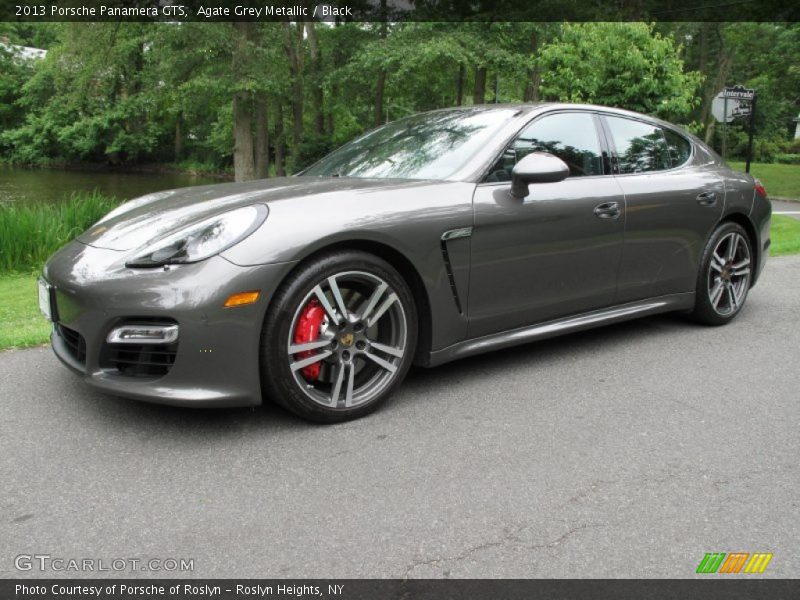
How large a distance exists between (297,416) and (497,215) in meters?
1.38

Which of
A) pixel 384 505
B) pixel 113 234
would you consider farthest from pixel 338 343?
pixel 113 234

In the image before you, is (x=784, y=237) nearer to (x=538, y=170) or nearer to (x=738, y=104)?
(x=738, y=104)

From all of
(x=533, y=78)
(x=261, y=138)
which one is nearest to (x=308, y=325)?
(x=533, y=78)

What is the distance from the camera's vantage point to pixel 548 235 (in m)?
3.89

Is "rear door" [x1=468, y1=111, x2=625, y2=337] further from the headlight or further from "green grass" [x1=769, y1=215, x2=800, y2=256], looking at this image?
"green grass" [x1=769, y1=215, x2=800, y2=256]

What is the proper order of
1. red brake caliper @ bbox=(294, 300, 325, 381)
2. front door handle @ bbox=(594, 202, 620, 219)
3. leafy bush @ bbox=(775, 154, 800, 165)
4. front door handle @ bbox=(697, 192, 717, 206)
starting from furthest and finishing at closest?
leafy bush @ bbox=(775, 154, 800, 165)
front door handle @ bbox=(697, 192, 717, 206)
front door handle @ bbox=(594, 202, 620, 219)
red brake caliper @ bbox=(294, 300, 325, 381)

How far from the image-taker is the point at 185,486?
2688 millimetres

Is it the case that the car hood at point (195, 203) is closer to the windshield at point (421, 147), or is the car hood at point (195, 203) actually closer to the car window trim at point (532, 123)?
the windshield at point (421, 147)

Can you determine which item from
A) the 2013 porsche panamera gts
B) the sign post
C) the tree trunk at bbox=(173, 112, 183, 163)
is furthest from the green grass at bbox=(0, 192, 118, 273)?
the tree trunk at bbox=(173, 112, 183, 163)

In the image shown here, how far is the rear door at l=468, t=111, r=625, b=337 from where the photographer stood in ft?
12.1

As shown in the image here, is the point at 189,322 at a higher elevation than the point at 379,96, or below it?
higher

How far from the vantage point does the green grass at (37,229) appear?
7766 mm

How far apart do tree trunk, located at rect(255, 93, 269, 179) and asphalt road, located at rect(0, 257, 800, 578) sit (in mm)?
22202

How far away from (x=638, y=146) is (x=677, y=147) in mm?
471
